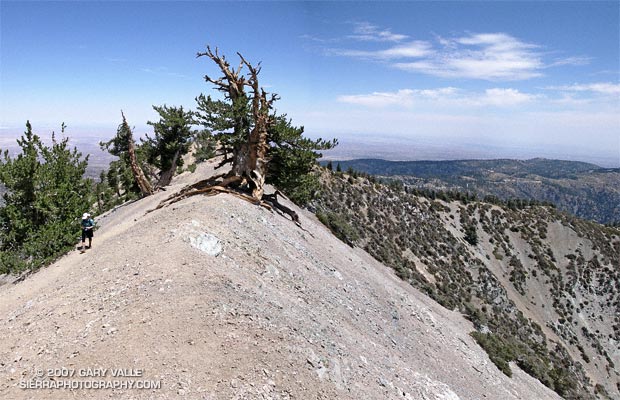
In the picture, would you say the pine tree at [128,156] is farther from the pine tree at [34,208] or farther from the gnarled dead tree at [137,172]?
the pine tree at [34,208]

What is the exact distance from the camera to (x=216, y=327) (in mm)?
9586

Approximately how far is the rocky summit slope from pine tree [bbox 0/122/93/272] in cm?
181

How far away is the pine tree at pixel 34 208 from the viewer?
62.9ft

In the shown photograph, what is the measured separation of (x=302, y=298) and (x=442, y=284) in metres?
33.6

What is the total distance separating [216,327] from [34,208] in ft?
60.5

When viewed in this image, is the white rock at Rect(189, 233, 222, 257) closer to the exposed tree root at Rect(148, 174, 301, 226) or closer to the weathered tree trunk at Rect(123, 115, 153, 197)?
the exposed tree root at Rect(148, 174, 301, 226)

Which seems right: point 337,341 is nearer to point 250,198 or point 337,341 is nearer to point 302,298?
point 302,298

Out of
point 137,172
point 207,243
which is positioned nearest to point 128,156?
point 137,172

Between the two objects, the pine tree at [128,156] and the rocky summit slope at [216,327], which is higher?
the pine tree at [128,156]

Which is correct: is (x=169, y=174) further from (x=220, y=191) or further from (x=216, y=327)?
(x=216, y=327)

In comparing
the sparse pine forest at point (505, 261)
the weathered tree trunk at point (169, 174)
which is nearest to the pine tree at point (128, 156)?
the weathered tree trunk at point (169, 174)

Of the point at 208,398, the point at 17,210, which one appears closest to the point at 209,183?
the point at 17,210

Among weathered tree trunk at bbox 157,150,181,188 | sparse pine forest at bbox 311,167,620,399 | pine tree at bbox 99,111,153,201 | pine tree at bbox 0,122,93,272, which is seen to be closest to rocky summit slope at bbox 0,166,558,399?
pine tree at bbox 0,122,93,272

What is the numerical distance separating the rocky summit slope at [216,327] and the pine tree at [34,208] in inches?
71.2
